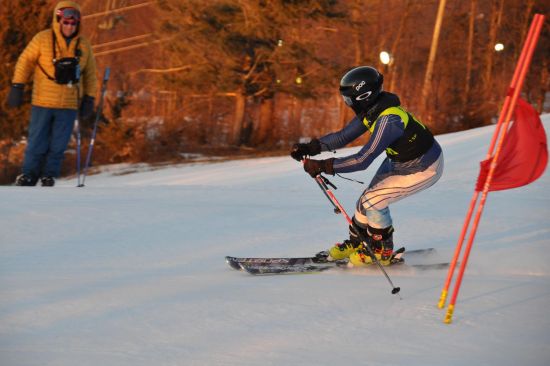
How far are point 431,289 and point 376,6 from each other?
2250 cm

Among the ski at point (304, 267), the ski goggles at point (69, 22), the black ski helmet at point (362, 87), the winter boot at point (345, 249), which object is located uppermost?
the ski goggles at point (69, 22)

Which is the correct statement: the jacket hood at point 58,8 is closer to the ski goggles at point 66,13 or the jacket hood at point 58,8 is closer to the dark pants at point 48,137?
the ski goggles at point 66,13

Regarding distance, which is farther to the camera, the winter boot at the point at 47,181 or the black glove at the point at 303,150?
the winter boot at the point at 47,181

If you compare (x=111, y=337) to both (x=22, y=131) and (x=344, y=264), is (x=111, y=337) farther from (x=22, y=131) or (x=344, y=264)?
(x=22, y=131)

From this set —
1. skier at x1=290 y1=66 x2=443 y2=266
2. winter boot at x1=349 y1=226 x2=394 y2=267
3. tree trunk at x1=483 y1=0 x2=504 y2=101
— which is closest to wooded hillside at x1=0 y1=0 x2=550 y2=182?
tree trunk at x1=483 y1=0 x2=504 y2=101

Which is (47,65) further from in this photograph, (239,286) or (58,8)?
(239,286)

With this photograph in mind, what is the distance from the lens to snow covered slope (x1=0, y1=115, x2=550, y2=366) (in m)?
3.47

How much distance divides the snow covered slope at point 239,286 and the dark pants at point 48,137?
1.08 meters

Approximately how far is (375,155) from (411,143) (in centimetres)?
42

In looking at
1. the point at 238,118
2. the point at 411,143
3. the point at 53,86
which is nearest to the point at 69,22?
the point at 53,86

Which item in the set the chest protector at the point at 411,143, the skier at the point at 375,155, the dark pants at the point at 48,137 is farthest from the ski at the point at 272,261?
the dark pants at the point at 48,137

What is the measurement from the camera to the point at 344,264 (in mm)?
5375

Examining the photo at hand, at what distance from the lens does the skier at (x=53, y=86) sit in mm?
8734

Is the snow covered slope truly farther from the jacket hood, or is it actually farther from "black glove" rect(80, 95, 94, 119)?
the jacket hood
